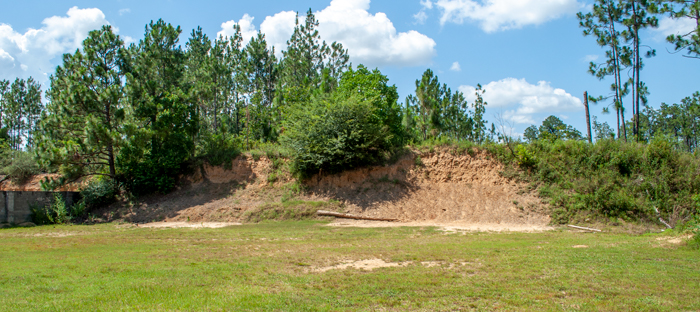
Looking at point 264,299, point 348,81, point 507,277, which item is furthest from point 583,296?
point 348,81

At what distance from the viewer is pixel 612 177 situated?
22469 millimetres

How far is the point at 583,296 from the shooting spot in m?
6.36

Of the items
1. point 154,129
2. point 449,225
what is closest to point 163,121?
point 154,129

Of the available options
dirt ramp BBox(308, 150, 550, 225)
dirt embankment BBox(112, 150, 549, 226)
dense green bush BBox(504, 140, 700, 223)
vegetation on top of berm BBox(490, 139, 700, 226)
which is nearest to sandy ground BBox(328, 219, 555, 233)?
dirt embankment BBox(112, 150, 549, 226)

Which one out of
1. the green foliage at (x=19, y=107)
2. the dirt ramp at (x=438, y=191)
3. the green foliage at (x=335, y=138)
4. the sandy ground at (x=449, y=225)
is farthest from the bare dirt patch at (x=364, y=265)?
the green foliage at (x=19, y=107)

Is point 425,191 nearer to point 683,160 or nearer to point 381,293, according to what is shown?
point 683,160

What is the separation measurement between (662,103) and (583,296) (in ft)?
296

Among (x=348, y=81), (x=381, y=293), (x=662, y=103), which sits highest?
(x=662, y=103)

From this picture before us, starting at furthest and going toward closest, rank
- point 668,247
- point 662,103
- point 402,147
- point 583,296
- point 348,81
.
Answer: point 662,103 < point 348,81 < point 402,147 < point 668,247 < point 583,296

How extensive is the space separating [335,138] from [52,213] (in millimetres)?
17125

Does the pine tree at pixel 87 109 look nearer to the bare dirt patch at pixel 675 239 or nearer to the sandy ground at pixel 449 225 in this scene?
the sandy ground at pixel 449 225

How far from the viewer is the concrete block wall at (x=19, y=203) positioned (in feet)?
71.9

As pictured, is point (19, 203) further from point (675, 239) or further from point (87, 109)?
point (675, 239)

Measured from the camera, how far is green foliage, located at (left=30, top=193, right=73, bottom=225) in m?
22.9
